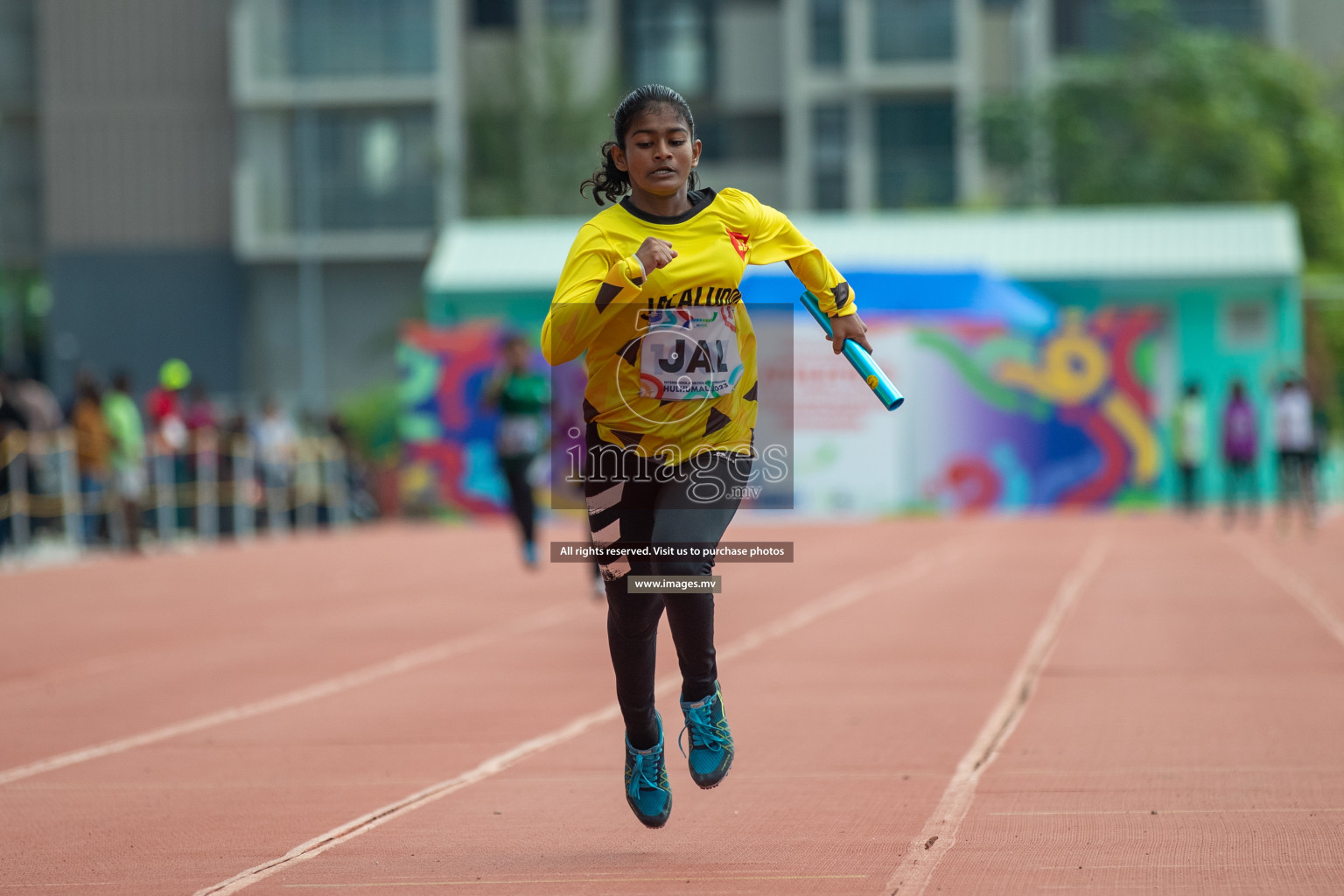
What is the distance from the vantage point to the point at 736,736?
7926mm

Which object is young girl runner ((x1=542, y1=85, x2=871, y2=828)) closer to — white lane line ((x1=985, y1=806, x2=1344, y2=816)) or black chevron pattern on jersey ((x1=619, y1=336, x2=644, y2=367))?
black chevron pattern on jersey ((x1=619, y1=336, x2=644, y2=367))

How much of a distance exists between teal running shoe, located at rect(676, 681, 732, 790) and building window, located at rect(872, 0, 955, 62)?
43047 millimetres

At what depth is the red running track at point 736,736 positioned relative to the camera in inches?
210

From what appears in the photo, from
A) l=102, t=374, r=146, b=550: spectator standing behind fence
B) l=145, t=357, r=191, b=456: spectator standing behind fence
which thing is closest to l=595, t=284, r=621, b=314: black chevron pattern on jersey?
l=102, t=374, r=146, b=550: spectator standing behind fence

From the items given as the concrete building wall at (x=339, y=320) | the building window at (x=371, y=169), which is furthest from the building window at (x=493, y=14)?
the concrete building wall at (x=339, y=320)

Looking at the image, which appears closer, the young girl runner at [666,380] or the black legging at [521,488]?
the young girl runner at [666,380]

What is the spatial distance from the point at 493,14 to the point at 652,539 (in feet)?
149

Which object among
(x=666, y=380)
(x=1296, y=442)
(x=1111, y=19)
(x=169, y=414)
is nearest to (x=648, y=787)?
(x=666, y=380)

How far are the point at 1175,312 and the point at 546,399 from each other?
59.1ft

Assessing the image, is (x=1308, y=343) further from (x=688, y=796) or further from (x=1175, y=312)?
(x=688, y=796)

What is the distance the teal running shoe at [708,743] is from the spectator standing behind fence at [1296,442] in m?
18.6

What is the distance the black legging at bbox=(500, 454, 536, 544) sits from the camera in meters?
16.4

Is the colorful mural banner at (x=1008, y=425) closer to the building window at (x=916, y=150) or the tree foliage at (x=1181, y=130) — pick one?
the tree foliage at (x=1181, y=130)

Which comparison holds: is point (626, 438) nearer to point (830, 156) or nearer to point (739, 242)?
point (739, 242)
